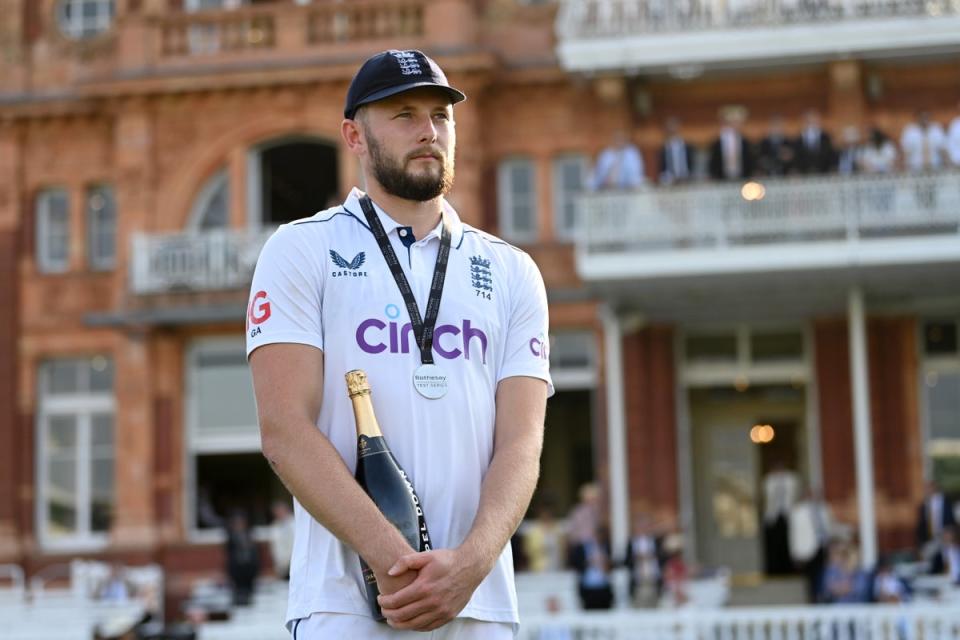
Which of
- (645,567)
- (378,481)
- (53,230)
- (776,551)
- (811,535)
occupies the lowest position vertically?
(776,551)

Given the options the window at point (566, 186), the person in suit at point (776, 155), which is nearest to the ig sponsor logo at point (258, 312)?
the person in suit at point (776, 155)

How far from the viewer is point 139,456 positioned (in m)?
27.4

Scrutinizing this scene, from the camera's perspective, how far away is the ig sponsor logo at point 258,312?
4.00 m

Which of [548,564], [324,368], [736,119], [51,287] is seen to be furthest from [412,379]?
[51,287]

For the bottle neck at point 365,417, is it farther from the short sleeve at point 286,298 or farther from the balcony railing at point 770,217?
the balcony railing at point 770,217

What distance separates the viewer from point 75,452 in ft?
93.6

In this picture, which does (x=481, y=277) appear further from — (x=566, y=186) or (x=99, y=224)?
(x=99, y=224)

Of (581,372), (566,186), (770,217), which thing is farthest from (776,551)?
(566,186)

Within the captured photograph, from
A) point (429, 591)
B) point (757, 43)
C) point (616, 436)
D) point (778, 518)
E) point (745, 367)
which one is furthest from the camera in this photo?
point (745, 367)

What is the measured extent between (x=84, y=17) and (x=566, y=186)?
8.81m

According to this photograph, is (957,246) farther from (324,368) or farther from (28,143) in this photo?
(324,368)

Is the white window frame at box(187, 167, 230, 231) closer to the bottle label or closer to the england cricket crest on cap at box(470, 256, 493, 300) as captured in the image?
the england cricket crest on cap at box(470, 256, 493, 300)

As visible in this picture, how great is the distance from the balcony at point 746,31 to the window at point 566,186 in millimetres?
2190

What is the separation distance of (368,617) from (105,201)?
86.5 ft
